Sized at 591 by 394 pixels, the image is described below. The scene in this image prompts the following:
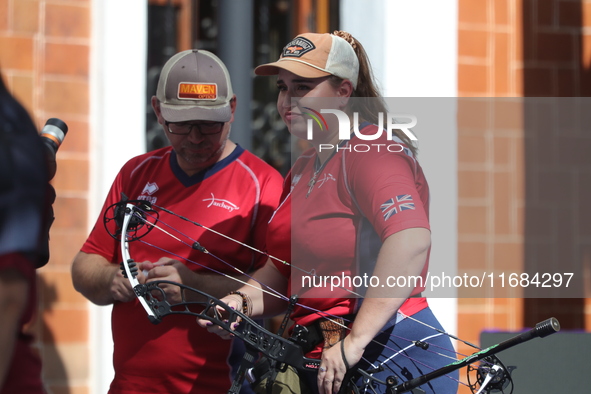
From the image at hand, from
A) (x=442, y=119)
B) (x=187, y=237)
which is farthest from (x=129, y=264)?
(x=442, y=119)

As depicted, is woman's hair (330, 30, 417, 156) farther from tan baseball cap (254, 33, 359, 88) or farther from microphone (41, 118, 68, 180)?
microphone (41, 118, 68, 180)

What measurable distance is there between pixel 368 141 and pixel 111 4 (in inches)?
84.3

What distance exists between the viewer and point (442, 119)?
12.9ft

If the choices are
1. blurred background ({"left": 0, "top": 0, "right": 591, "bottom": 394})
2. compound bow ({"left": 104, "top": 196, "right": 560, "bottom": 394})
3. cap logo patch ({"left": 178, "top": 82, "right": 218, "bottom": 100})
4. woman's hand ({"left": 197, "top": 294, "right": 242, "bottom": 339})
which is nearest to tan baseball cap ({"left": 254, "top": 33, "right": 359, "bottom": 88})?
cap logo patch ({"left": 178, "top": 82, "right": 218, "bottom": 100})

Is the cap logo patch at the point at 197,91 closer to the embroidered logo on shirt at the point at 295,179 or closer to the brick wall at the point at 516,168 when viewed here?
the embroidered logo on shirt at the point at 295,179

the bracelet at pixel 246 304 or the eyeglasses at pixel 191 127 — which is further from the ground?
the eyeglasses at pixel 191 127

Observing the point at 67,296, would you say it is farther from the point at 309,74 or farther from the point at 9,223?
the point at 9,223

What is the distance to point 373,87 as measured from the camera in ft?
8.78

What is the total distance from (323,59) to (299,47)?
0.36 feet

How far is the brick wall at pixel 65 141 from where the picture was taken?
390 cm

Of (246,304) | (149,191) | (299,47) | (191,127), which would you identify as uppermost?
(299,47)


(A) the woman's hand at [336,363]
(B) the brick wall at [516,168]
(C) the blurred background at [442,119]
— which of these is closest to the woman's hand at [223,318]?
(A) the woman's hand at [336,363]

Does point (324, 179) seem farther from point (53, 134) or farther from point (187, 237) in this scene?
point (53, 134)

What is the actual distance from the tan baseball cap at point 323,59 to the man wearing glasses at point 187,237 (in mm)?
396
